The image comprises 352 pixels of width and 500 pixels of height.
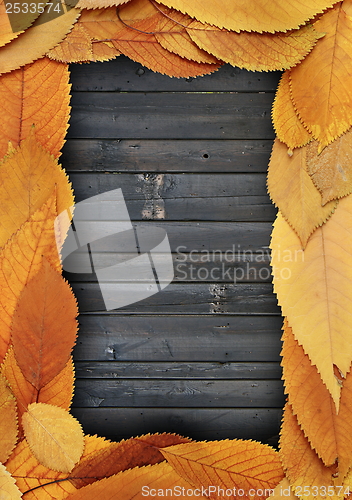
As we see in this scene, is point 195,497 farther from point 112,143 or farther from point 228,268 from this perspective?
point 112,143

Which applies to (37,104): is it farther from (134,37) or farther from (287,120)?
(287,120)

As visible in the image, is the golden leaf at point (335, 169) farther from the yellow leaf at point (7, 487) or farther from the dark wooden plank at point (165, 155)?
the yellow leaf at point (7, 487)

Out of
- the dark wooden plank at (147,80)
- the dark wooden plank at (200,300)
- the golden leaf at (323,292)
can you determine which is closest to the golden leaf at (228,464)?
the golden leaf at (323,292)

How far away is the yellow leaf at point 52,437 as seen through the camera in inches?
29.7

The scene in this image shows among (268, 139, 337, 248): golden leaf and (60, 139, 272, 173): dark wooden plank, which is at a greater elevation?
(60, 139, 272, 173): dark wooden plank

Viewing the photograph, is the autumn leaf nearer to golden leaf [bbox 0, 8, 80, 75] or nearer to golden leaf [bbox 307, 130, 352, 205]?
golden leaf [bbox 307, 130, 352, 205]

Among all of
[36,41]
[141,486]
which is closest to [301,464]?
[141,486]

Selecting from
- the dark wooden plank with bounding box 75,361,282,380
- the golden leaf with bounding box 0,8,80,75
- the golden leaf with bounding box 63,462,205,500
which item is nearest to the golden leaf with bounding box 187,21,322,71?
the golden leaf with bounding box 0,8,80,75

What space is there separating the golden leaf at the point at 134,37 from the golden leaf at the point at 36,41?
44 millimetres

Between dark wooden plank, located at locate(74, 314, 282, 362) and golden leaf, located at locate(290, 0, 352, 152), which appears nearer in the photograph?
golden leaf, located at locate(290, 0, 352, 152)

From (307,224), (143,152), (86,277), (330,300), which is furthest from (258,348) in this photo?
(143,152)

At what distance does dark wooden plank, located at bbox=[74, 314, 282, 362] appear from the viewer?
84 centimetres

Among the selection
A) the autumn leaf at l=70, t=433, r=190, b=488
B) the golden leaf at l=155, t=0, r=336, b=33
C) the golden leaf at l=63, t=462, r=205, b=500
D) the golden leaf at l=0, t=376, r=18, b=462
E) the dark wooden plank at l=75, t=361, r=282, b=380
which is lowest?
the golden leaf at l=63, t=462, r=205, b=500

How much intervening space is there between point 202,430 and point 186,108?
852 mm
